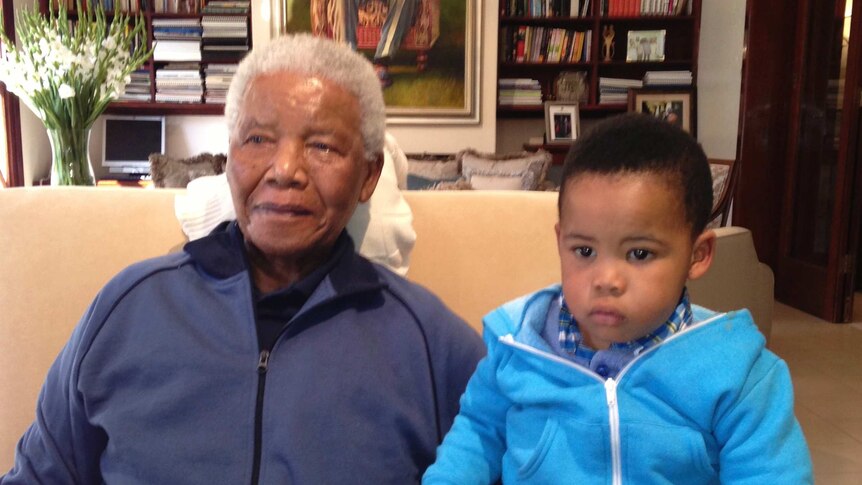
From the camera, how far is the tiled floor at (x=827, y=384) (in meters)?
2.57

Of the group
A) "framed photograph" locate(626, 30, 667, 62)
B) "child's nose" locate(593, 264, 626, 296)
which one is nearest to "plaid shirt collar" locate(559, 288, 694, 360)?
"child's nose" locate(593, 264, 626, 296)

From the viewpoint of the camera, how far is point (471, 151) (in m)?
4.48

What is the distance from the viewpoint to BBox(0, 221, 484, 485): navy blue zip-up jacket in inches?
40.8

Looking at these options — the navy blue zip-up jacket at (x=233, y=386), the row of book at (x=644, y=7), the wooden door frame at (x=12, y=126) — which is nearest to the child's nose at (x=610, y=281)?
the navy blue zip-up jacket at (x=233, y=386)

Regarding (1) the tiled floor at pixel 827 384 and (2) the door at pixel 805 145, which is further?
(2) the door at pixel 805 145

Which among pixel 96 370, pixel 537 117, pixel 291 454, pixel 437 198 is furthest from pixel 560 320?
pixel 537 117

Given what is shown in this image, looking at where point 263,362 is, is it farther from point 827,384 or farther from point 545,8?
point 545,8

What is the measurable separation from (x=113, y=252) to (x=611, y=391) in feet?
3.21

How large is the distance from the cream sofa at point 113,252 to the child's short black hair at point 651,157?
21.5 inches

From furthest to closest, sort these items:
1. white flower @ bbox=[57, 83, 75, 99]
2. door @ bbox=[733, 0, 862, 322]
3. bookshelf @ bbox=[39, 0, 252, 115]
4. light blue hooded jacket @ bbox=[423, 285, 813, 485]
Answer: bookshelf @ bbox=[39, 0, 252, 115] < door @ bbox=[733, 0, 862, 322] < white flower @ bbox=[57, 83, 75, 99] < light blue hooded jacket @ bbox=[423, 285, 813, 485]

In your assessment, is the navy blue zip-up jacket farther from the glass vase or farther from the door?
the door

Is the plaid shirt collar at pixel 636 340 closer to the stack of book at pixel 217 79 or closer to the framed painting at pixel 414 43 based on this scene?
the framed painting at pixel 414 43

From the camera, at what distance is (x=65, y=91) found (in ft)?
7.72

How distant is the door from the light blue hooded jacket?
3905mm
